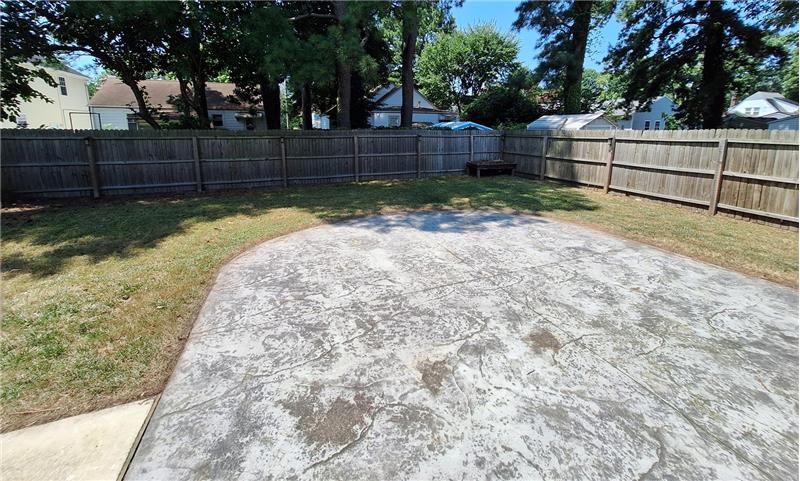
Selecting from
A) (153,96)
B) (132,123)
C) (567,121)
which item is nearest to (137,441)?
(567,121)

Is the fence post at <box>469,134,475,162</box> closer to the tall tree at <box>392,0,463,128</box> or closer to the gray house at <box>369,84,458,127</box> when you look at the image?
the tall tree at <box>392,0,463,128</box>

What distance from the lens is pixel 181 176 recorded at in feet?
32.2

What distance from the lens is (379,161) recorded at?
12250mm

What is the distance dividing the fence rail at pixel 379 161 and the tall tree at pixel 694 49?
9.71 m

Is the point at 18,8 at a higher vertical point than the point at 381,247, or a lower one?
higher

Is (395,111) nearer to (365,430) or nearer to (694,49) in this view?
(694,49)

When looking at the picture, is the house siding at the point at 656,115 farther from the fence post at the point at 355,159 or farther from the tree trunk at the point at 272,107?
the fence post at the point at 355,159

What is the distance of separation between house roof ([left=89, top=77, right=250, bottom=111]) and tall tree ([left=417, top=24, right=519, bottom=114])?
18.2 m

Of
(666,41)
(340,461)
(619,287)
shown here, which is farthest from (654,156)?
(666,41)

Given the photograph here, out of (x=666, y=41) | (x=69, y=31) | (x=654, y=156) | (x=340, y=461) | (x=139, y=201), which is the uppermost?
(x=666, y=41)

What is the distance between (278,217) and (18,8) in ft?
27.0

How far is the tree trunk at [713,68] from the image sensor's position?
15602mm

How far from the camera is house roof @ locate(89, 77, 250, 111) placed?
24.7m

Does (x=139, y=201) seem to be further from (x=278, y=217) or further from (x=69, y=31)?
(x=69, y=31)
